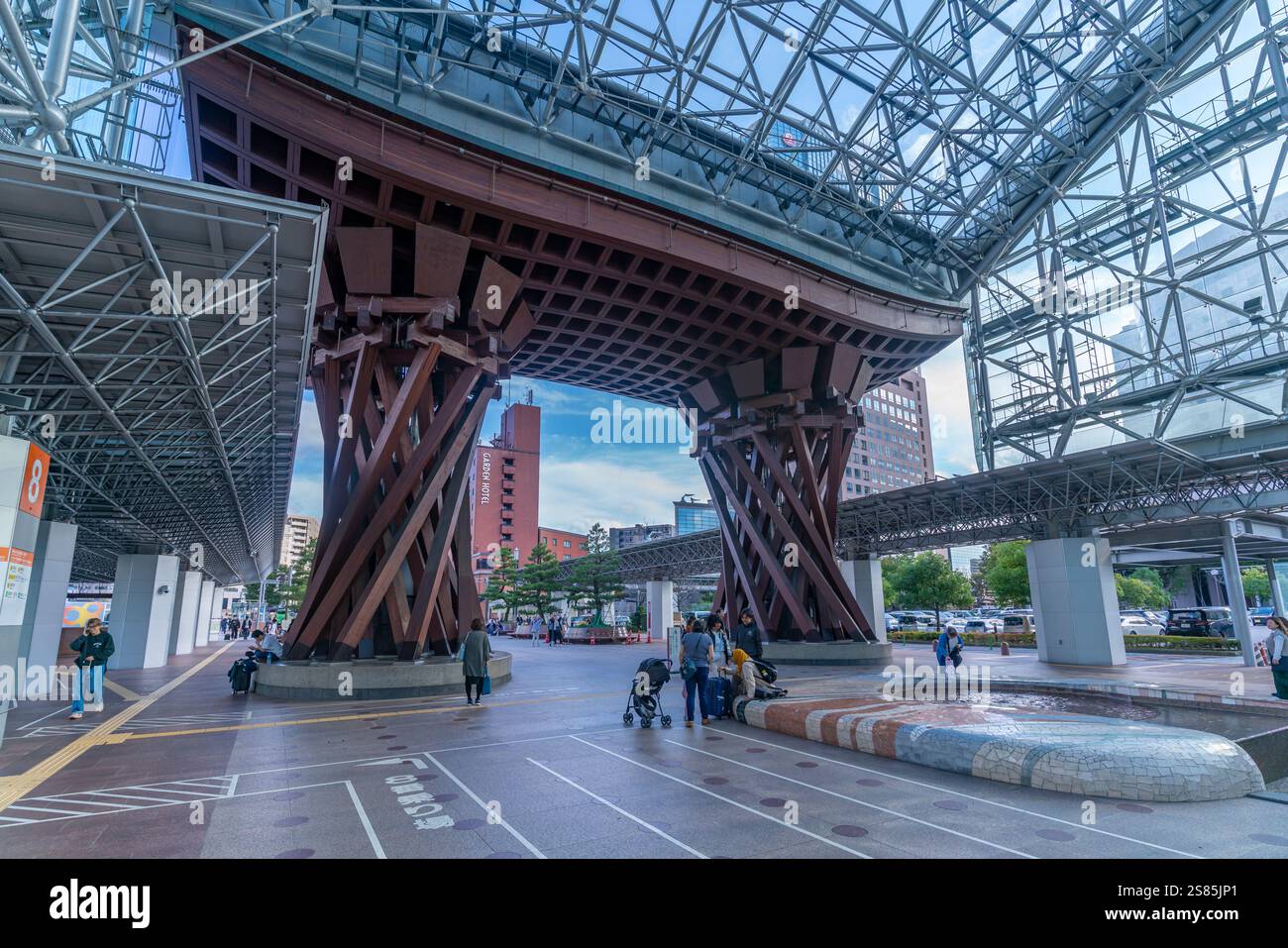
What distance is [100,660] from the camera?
13.2 meters

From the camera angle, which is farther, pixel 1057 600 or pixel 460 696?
pixel 1057 600

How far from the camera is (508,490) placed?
105 metres

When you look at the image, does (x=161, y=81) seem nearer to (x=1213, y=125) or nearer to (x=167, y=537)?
(x=167, y=537)

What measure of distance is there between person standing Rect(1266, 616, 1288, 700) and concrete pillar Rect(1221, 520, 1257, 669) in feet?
52.1

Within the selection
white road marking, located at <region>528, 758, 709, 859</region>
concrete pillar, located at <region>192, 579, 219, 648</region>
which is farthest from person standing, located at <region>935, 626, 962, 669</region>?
concrete pillar, located at <region>192, 579, 219, 648</region>

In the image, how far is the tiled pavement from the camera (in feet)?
17.5

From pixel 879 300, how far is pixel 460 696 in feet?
72.3

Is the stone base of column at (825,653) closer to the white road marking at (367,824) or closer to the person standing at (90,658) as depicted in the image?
the person standing at (90,658)

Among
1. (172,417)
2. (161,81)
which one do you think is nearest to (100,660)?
(172,417)

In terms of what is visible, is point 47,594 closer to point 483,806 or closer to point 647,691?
point 647,691

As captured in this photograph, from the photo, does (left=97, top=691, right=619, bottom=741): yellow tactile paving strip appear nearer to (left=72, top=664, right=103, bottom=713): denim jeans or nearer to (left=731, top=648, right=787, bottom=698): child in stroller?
(left=72, top=664, right=103, bottom=713): denim jeans

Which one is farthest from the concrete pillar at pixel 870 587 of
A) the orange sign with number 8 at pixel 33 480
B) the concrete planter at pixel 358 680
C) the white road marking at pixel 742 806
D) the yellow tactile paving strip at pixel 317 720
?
the orange sign with number 8 at pixel 33 480

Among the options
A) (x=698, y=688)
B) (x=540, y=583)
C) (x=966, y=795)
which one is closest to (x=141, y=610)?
(x=698, y=688)

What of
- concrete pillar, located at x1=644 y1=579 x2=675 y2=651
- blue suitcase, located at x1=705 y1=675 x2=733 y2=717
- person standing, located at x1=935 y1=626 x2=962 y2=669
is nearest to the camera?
blue suitcase, located at x1=705 y1=675 x2=733 y2=717
